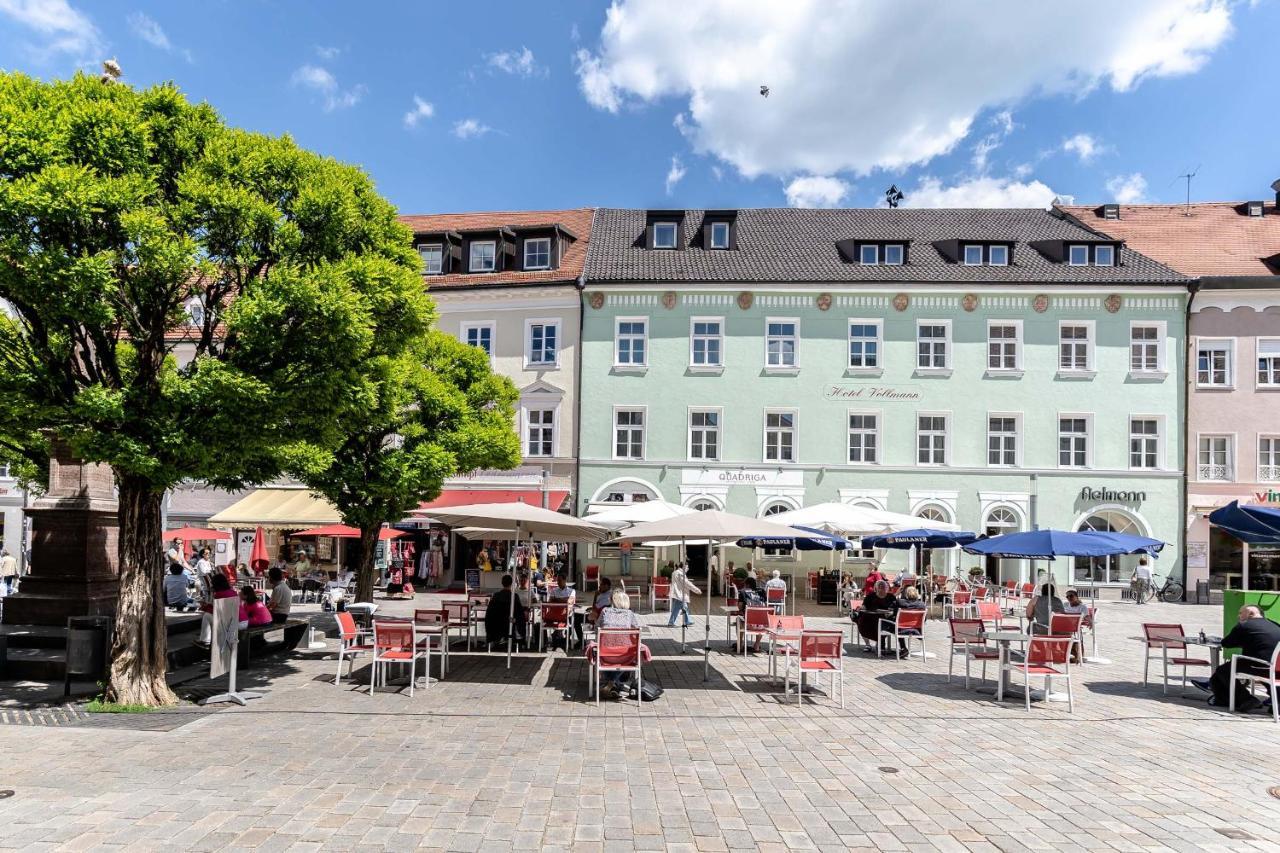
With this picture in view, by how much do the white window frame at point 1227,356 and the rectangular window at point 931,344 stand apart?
8.31 metres

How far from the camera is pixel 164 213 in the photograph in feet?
31.4

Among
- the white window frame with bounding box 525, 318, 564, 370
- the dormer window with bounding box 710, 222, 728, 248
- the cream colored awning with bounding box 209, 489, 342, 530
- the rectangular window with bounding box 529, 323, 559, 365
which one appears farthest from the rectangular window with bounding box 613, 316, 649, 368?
the cream colored awning with bounding box 209, 489, 342, 530

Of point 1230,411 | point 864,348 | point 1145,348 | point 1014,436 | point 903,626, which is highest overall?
point 1145,348

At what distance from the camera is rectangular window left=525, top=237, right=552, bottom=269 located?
103 ft

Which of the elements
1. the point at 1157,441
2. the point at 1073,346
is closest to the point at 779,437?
the point at 1073,346

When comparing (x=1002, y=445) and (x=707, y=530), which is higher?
(x=1002, y=445)

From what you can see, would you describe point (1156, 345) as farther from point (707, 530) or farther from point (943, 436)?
point (707, 530)

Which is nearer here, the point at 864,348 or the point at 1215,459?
the point at 1215,459

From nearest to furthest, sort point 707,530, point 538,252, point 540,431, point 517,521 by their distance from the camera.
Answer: point 707,530 < point 517,521 < point 540,431 < point 538,252

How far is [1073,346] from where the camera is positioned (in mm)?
28812

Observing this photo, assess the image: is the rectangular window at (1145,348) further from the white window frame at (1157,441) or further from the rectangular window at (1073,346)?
the white window frame at (1157,441)

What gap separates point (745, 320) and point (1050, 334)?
33.4 feet

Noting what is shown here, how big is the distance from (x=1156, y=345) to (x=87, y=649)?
3056 centimetres

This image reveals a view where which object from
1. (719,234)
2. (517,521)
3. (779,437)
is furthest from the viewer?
(719,234)
